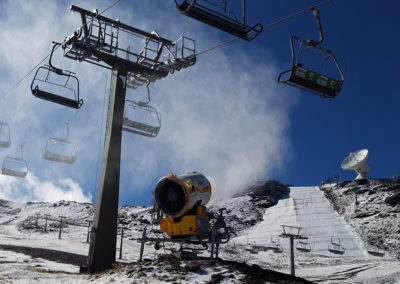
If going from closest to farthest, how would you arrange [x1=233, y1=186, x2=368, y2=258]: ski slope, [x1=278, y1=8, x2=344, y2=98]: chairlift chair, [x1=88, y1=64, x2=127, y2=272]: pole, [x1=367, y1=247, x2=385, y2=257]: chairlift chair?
[x1=278, y1=8, x2=344, y2=98]: chairlift chair < [x1=88, y1=64, x2=127, y2=272]: pole < [x1=367, y1=247, x2=385, y2=257]: chairlift chair < [x1=233, y1=186, x2=368, y2=258]: ski slope

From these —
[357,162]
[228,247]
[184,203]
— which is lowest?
[228,247]

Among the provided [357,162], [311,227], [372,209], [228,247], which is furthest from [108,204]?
[357,162]

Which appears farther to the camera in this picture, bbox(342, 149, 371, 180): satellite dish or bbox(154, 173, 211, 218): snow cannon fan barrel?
bbox(342, 149, 371, 180): satellite dish

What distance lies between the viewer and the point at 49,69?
2089 cm

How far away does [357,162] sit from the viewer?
77312mm

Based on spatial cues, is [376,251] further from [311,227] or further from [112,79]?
[112,79]

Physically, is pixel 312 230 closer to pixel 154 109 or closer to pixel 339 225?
pixel 339 225

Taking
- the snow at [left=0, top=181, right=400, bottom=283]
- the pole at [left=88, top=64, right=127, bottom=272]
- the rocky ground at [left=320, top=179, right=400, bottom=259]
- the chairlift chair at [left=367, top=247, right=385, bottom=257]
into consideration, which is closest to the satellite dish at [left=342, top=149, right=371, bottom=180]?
the rocky ground at [left=320, top=179, right=400, bottom=259]

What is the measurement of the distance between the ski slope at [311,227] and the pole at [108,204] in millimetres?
33548

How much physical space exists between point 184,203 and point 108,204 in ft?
24.7

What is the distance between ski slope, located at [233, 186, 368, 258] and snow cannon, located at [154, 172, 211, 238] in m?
36.5

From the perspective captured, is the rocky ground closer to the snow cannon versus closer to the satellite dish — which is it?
the satellite dish

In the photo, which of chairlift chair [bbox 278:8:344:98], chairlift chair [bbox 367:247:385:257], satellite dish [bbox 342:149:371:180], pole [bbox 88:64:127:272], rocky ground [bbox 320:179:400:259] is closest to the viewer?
chairlift chair [bbox 278:8:344:98]

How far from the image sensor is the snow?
1209 centimetres
